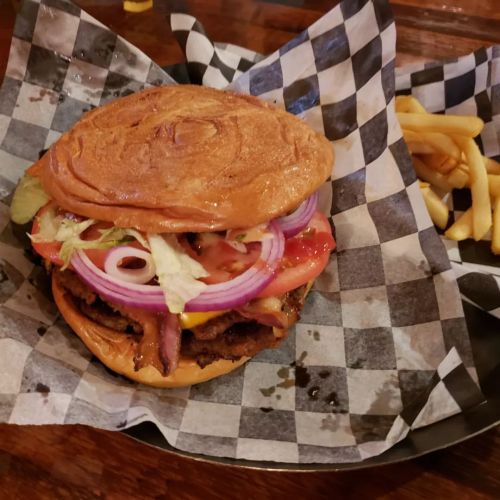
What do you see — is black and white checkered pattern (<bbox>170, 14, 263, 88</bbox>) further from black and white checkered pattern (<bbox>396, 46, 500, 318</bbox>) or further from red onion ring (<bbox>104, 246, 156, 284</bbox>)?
red onion ring (<bbox>104, 246, 156, 284</bbox>)

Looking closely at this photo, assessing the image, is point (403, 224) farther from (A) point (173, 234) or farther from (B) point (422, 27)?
(B) point (422, 27)

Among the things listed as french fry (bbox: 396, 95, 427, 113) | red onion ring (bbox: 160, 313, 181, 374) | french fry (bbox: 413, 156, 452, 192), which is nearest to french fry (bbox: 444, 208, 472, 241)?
french fry (bbox: 413, 156, 452, 192)

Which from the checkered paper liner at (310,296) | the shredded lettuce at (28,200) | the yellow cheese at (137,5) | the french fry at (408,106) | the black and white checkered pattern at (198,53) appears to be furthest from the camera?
the yellow cheese at (137,5)

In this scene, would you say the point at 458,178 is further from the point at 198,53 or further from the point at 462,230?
the point at 198,53

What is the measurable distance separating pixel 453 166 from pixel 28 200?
1699mm

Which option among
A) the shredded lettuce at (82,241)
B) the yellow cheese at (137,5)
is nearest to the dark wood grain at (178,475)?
the shredded lettuce at (82,241)

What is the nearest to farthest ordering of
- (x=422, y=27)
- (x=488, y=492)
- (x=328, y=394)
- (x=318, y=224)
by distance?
(x=488, y=492)
(x=328, y=394)
(x=318, y=224)
(x=422, y=27)

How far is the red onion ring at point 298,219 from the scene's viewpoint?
179 cm

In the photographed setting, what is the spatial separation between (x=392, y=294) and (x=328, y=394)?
1.44ft

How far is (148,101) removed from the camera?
192cm

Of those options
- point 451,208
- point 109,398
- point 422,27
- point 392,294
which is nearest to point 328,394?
point 392,294

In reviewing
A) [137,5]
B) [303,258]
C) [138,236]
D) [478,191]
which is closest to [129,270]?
[138,236]

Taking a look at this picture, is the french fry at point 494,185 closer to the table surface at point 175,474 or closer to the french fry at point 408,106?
the french fry at point 408,106

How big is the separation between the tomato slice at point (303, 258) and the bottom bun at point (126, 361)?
0.32 metres
